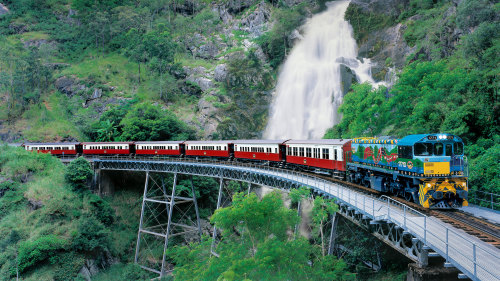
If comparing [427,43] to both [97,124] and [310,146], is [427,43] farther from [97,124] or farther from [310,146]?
[97,124]

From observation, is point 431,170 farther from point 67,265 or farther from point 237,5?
point 237,5

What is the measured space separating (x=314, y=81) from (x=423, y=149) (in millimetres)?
42802

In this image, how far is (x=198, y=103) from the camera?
56.6m

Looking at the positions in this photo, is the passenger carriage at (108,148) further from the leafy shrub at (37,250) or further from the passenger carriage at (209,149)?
the leafy shrub at (37,250)

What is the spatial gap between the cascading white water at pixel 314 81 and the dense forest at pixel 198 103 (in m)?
2.50

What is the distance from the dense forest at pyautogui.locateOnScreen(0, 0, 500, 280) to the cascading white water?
2.50 m

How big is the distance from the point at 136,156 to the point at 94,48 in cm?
4806

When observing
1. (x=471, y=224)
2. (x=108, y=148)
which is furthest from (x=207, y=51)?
(x=471, y=224)

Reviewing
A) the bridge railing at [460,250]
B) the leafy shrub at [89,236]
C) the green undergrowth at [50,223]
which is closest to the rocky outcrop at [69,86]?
the green undergrowth at [50,223]

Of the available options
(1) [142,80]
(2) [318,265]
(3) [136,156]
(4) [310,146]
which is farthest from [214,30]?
(2) [318,265]

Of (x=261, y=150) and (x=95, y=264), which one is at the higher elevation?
(x=261, y=150)

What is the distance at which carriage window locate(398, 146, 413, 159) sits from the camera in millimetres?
15676

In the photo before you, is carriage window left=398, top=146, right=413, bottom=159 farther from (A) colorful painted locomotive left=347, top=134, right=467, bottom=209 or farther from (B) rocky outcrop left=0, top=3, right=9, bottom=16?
(B) rocky outcrop left=0, top=3, right=9, bottom=16

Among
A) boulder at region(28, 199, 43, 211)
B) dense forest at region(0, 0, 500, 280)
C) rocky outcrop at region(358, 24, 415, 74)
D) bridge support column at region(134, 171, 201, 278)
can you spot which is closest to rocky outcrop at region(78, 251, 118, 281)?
dense forest at region(0, 0, 500, 280)
